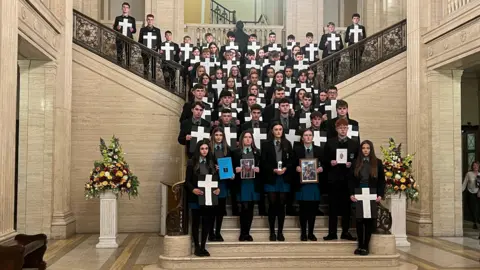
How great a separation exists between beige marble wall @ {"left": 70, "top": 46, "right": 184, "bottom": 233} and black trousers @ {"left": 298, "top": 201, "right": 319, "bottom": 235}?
4582 millimetres

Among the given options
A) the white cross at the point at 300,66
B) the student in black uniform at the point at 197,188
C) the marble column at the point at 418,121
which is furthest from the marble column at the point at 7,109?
the marble column at the point at 418,121

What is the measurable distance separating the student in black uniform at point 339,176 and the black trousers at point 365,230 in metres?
0.29

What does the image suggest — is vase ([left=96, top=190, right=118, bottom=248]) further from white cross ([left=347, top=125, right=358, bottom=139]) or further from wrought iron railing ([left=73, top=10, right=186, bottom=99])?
white cross ([left=347, top=125, right=358, bottom=139])

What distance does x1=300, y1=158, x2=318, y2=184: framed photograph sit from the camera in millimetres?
8625

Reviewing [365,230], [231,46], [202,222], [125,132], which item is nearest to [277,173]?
[202,222]

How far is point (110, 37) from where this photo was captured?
12930mm

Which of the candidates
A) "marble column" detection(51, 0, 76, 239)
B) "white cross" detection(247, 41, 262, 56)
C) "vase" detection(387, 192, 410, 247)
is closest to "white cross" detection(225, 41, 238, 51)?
"white cross" detection(247, 41, 262, 56)

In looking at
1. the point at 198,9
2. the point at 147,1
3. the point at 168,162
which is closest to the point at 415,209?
the point at 168,162

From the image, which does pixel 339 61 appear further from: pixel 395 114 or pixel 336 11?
pixel 336 11

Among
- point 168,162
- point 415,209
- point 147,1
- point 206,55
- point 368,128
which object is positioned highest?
point 147,1

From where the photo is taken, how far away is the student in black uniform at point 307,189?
8.67 m

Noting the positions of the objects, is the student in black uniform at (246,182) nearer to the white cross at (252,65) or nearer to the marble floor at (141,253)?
the marble floor at (141,253)

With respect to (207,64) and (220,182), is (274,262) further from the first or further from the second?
(207,64)

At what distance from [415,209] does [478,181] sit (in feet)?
8.33
